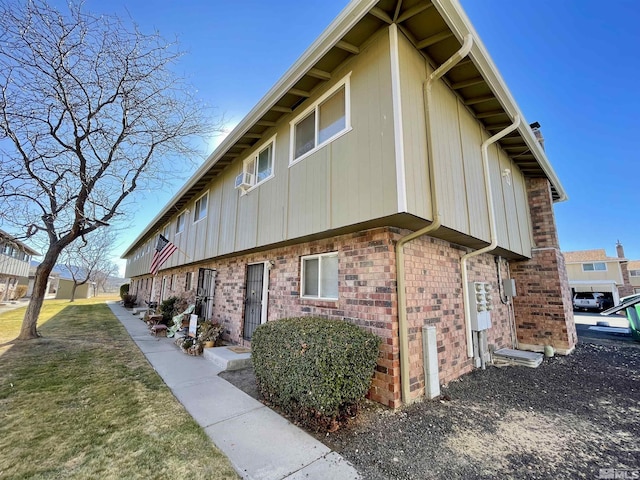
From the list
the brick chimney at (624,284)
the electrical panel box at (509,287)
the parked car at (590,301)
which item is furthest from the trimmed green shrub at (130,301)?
the brick chimney at (624,284)

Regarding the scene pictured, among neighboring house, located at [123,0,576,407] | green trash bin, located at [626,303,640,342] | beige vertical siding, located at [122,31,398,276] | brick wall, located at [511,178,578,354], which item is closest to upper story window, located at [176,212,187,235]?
neighboring house, located at [123,0,576,407]

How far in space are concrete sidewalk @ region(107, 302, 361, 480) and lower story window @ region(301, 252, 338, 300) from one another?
2027mm

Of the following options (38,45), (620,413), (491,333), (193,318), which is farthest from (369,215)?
(38,45)

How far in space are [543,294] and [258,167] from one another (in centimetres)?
834

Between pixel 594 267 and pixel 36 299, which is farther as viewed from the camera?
pixel 594 267

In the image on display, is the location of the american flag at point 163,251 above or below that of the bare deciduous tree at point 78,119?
below

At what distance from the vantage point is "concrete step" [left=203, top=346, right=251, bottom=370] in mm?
5672

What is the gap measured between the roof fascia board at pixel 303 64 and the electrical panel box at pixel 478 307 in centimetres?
511

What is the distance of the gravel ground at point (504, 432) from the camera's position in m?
2.52

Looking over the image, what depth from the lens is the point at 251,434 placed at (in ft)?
10.1

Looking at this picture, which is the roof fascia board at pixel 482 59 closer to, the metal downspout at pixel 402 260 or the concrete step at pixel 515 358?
the metal downspout at pixel 402 260

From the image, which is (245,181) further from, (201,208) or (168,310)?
(168,310)

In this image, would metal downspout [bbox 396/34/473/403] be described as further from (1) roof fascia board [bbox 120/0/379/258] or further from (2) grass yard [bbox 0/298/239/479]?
(2) grass yard [bbox 0/298/239/479]

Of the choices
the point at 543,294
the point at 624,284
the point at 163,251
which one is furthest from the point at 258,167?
the point at 624,284
